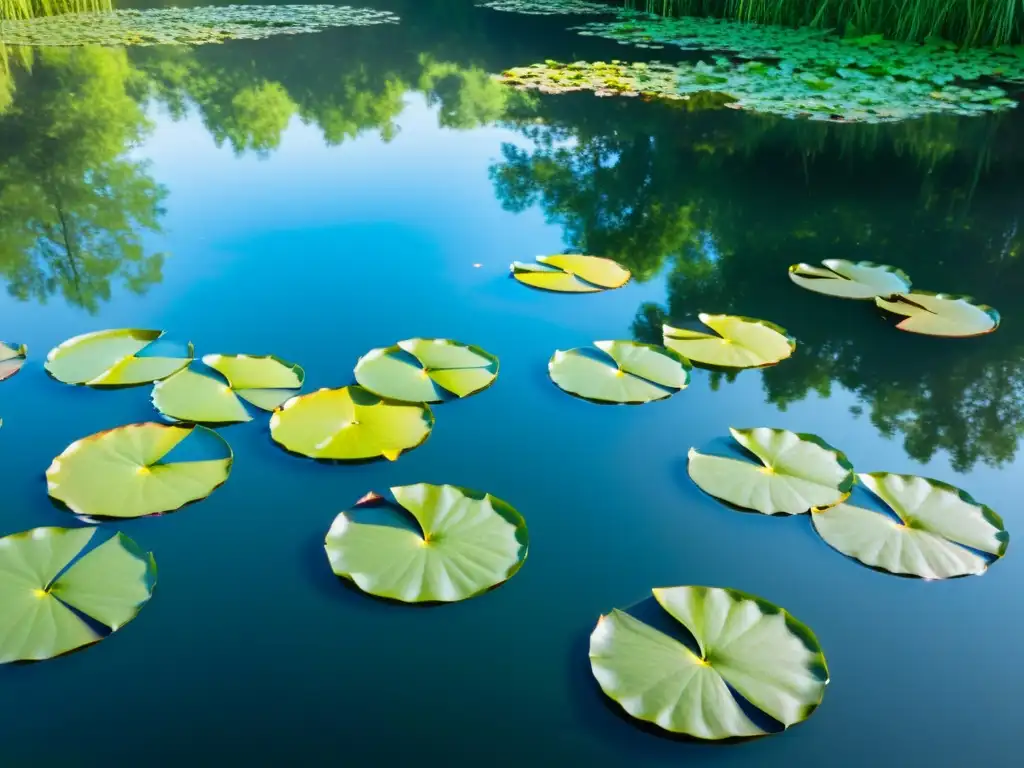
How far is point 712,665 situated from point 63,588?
1279 millimetres

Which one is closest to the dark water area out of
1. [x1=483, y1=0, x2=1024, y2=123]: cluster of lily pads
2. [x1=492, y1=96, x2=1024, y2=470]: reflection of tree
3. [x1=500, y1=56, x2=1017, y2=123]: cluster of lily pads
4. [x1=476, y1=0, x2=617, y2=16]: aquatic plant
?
[x1=492, y1=96, x2=1024, y2=470]: reflection of tree

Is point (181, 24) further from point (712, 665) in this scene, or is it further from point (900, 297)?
point (712, 665)

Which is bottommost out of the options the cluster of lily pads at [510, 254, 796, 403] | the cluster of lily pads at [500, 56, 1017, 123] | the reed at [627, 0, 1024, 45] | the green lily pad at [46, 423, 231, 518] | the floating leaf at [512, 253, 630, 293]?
the green lily pad at [46, 423, 231, 518]

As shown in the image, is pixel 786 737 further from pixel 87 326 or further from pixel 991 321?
pixel 87 326

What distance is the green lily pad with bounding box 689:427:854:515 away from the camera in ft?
5.97

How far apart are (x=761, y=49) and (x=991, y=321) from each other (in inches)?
229

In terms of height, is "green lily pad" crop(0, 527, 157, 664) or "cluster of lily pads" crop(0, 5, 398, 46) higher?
"cluster of lily pads" crop(0, 5, 398, 46)

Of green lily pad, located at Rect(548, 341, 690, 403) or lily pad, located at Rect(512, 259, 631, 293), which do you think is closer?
green lily pad, located at Rect(548, 341, 690, 403)

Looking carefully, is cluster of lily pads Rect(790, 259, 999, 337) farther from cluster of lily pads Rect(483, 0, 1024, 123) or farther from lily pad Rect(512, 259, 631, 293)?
cluster of lily pads Rect(483, 0, 1024, 123)

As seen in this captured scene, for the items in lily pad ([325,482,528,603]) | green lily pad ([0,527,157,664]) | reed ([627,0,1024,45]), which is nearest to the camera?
green lily pad ([0,527,157,664])

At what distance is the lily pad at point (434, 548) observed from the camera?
1.56 metres

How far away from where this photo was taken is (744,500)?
1.83 m

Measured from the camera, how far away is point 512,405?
2.27 m

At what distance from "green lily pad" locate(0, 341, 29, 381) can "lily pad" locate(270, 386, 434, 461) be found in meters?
0.96
